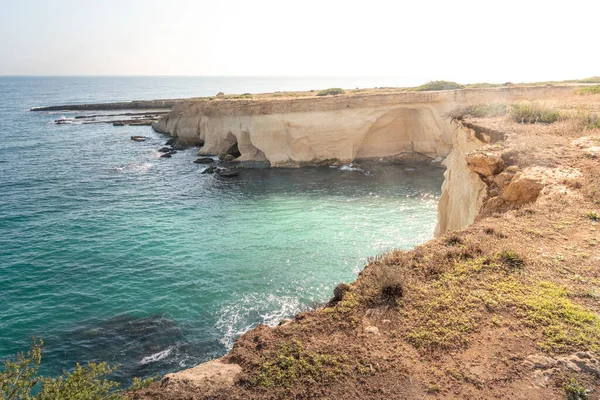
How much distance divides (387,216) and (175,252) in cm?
1209

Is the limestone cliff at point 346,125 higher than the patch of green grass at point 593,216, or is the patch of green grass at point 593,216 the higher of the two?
the limestone cliff at point 346,125

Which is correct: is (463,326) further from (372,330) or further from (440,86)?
(440,86)

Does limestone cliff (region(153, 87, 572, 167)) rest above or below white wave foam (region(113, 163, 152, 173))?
above

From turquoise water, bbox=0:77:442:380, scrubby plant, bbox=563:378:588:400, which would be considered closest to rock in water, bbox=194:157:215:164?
turquoise water, bbox=0:77:442:380

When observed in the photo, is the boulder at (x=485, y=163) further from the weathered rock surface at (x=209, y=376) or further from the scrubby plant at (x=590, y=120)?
the weathered rock surface at (x=209, y=376)

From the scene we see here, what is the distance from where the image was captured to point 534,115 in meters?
15.1

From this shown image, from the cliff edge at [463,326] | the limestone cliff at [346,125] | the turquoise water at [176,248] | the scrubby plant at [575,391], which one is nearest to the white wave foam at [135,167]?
the turquoise water at [176,248]

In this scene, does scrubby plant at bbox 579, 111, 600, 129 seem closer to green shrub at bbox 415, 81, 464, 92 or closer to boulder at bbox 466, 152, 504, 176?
boulder at bbox 466, 152, 504, 176

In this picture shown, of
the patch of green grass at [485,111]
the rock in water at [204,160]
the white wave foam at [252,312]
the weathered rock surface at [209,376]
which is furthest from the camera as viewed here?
the rock in water at [204,160]

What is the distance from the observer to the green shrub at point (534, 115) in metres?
14.6

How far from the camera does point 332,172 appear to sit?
1261 inches

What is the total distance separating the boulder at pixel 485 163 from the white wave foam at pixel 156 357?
11.2 m

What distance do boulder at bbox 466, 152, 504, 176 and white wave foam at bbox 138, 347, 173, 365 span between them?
1120 centimetres

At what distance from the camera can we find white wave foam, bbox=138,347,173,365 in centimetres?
1114
